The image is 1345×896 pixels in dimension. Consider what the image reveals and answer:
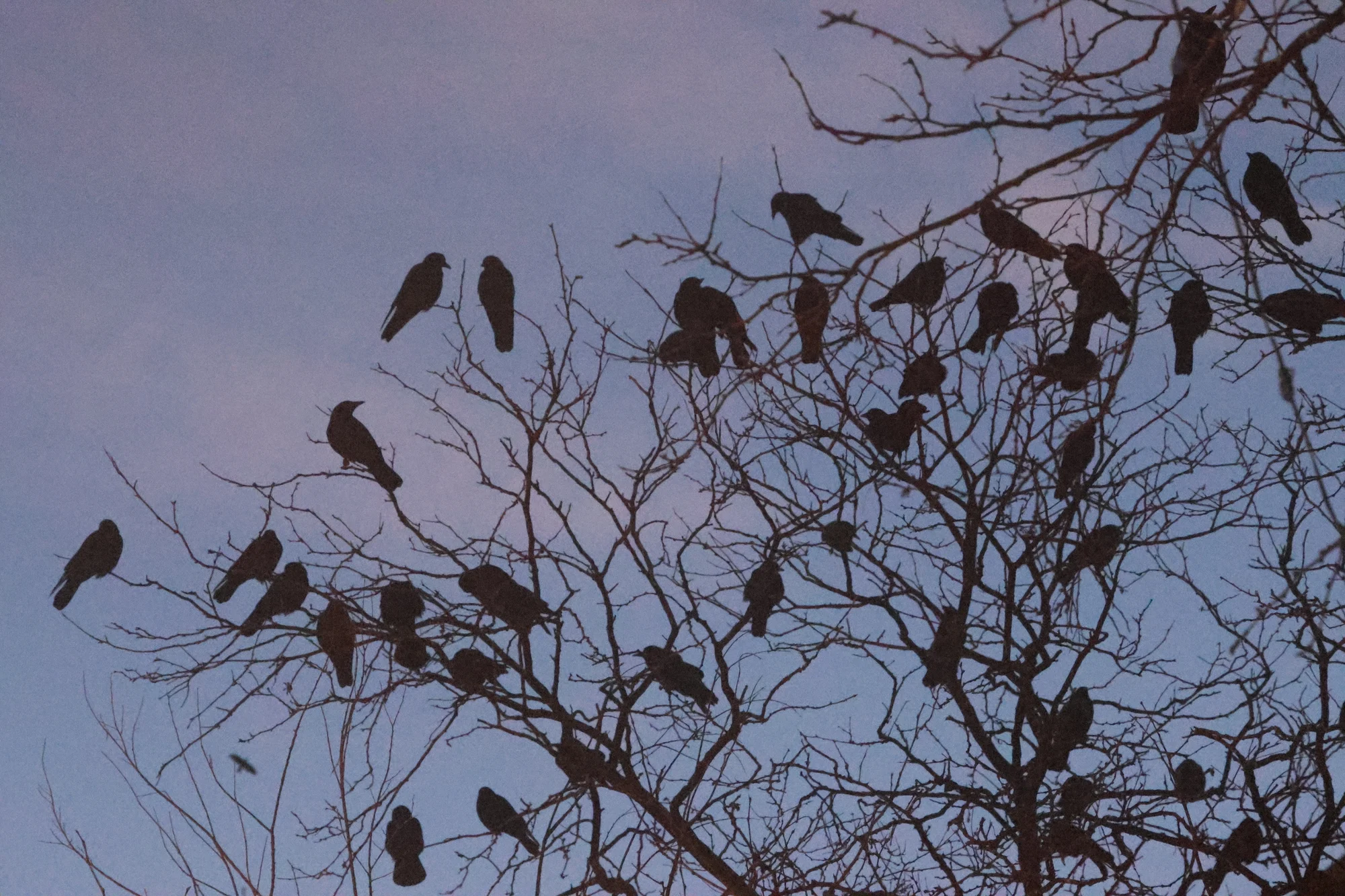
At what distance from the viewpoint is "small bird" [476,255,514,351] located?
6.62 metres

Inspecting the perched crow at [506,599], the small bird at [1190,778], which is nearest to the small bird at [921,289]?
the perched crow at [506,599]

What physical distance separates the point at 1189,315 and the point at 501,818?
332 cm

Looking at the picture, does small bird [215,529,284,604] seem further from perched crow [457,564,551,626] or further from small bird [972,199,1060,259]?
small bird [972,199,1060,259]

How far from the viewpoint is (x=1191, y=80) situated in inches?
107

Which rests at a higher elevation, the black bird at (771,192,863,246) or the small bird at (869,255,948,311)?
the black bird at (771,192,863,246)

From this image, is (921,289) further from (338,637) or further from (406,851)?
(406,851)

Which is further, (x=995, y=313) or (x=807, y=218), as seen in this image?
(x=807, y=218)

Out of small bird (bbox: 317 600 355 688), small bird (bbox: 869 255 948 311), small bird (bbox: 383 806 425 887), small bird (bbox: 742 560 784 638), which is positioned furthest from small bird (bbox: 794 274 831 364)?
small bird (bbox: 383 806 425 887)

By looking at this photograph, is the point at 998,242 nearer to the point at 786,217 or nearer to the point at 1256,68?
the point at 1256,68

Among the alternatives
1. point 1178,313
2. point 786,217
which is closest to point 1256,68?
point 1178,313

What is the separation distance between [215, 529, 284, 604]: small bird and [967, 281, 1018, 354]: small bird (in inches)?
114

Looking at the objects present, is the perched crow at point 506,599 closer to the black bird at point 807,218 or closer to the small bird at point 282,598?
the small bird at point 282,598

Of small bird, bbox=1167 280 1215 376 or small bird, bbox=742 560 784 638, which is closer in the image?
small bird, bbox=1167 280 1215 376

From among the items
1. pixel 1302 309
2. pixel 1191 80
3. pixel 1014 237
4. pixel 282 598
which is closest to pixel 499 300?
pixel 282 598
